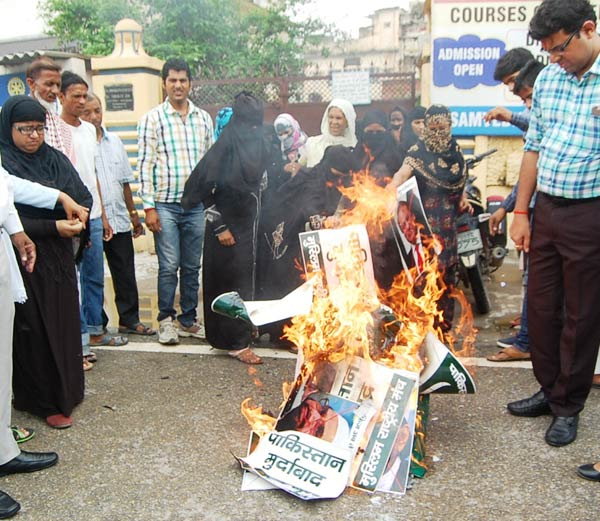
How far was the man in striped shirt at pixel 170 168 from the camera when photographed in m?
5.05

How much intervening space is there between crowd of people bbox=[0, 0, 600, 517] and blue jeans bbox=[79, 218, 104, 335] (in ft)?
0.04

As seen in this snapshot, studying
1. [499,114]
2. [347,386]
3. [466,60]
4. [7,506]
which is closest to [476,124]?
[466,60]

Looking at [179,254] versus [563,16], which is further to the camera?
[179,254]

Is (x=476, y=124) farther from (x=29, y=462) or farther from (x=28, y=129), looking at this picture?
(x=29, y=462)

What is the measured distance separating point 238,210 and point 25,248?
1.70m

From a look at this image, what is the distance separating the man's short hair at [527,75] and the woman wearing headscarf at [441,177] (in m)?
0.51

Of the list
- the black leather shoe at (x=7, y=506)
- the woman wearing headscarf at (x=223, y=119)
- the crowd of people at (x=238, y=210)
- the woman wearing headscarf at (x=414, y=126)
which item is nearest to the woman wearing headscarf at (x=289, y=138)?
the crowd of people at (x=238, y=210)

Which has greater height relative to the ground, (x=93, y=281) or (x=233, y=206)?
(x=233, y=206)

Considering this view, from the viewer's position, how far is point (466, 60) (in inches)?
325

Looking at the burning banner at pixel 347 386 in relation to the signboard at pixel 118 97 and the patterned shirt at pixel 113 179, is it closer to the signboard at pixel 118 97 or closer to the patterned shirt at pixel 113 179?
the patterned shirt at pixel 113 179

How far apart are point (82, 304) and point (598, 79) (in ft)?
12.5

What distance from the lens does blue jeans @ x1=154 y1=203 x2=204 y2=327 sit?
5129 millimetres

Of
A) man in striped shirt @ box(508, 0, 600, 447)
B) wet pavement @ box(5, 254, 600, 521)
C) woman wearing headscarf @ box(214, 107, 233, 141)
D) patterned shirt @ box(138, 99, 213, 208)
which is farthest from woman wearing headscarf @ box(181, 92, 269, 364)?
man in striped shirt @ box(508, 0, 600, 447)

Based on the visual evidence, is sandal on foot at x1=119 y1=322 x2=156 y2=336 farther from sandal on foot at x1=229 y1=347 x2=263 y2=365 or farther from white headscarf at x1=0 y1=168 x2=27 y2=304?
white headscarf at x1=0 y1=168 x2=27 y2=304
